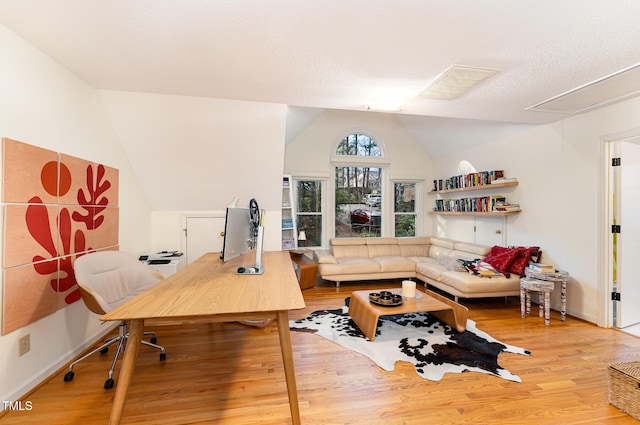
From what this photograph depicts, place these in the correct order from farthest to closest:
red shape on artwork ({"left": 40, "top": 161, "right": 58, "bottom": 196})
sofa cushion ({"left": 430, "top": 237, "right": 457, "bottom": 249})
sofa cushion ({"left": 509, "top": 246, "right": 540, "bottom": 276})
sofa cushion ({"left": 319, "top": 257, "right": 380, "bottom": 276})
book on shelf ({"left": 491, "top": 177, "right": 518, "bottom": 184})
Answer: sofa cushion ({"left": 430, "top": 237, "right": 457, "bottom": 249}), sofa cushion ({"left": 319, "top": 257, "right": 380, "bottom": 276}), book on shelf ({"left": 491, "top": 177, "right": 518, "bottom": 184}), sofa cushion ({"left": 509, "top": 246, "right": 540, "bottom": 276}), red shape on artwork ({"left": 40, "top": 161, "right": 58, "bottom": 196})

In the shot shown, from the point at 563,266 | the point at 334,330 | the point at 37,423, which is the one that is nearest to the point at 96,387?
the point at 37,423

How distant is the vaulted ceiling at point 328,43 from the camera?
1.51m

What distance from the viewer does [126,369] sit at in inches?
47.6

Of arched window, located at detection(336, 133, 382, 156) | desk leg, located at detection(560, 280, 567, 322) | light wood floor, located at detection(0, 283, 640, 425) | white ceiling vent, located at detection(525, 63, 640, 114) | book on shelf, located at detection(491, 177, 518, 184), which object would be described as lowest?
light wood floor, located at detection(0, 283, 640, 425)

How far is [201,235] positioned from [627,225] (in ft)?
16.4

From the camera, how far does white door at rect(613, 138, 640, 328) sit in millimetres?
2854

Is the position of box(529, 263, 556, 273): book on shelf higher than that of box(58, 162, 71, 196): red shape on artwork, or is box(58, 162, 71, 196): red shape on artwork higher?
box(58, 162, 71, 196): red shape on artwork

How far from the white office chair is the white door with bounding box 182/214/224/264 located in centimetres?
132

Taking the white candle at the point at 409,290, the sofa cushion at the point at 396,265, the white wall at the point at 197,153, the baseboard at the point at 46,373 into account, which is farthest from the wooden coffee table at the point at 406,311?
the baseboard at the point at 46,373

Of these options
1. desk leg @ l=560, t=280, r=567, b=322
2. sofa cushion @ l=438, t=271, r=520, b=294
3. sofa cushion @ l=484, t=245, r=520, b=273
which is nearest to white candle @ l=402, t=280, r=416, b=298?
sofa cushion @ l=438, t=271, r=520, b=294

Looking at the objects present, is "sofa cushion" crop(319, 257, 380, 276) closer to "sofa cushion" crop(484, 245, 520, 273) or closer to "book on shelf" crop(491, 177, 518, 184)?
"sofa cushion" crop(484, 245, 520, 273)

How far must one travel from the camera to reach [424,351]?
7.80ft

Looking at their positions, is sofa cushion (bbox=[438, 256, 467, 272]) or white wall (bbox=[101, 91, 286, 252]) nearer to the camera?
white wall (bbox=[101, 91, 286, 252])

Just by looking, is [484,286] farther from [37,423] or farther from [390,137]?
[37,423]
